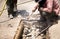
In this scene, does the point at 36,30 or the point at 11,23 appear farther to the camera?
the point at 11,23

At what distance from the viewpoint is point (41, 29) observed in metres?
6.78

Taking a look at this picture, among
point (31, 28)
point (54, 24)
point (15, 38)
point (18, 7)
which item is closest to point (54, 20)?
point (54, 24)

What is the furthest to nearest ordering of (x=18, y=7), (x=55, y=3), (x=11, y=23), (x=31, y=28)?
(x=18, y=7), (x=11, y=23), (x=31, y=28), (x=55, y=3)

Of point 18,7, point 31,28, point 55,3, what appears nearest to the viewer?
point 55,3

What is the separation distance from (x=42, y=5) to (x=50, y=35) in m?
1.14

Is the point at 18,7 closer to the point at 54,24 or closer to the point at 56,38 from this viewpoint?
the point at 54,24

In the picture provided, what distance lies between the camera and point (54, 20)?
269 inches

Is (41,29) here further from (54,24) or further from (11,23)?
(11,23)

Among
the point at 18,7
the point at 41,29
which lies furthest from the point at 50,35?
the point at 18,7

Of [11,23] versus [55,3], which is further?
[11,23]

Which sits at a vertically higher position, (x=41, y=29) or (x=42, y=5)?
(x=42, y=5)

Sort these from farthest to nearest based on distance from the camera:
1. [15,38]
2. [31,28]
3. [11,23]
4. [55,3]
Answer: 1. [11,23]
2. [31,28]
3. [55,3]
4. [15,38]

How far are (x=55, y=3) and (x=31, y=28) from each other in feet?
3.96

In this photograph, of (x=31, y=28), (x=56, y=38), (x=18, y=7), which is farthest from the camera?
(x=18, y=7)
